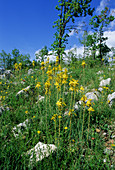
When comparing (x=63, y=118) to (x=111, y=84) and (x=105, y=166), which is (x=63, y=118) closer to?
(x=105, y=166)

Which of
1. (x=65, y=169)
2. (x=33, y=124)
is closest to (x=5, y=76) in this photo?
(x=33, y=124)

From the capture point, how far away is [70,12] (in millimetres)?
10727

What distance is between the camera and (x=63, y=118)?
288 centimetres

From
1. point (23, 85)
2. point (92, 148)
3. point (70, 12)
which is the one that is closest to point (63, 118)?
point (92, 148)

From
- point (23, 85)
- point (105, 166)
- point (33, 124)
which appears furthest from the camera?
point (23, 85)

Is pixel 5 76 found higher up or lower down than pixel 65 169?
higher up

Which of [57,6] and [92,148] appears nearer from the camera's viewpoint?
[92,148]

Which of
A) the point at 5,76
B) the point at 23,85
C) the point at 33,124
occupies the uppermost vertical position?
the point at 5,76

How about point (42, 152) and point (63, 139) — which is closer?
point (42, 152)

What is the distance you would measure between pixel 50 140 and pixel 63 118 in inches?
25.7

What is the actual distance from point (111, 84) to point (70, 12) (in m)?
8.98

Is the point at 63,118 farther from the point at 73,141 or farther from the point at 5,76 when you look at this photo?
the point at 5,76

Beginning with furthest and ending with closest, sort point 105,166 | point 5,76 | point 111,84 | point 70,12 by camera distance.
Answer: point 70,12 < point 5,76 < point 111,84 < point 105,166

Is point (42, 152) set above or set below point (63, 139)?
below
